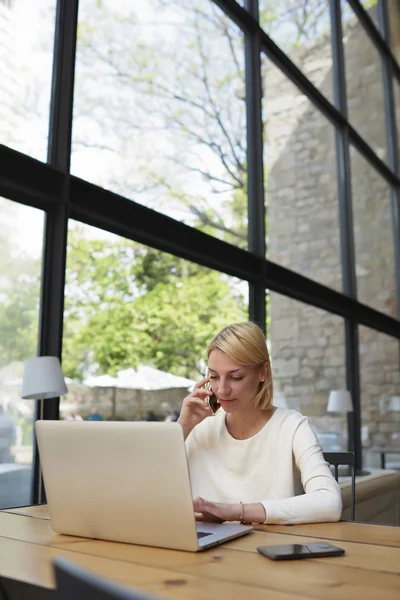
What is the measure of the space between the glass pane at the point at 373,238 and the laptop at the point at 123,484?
6677mm

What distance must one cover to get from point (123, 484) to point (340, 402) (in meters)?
5.24

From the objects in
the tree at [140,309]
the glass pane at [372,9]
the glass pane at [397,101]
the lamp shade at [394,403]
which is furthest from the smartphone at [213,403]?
the glass pane at [397,101]

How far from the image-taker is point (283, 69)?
20.5 ft

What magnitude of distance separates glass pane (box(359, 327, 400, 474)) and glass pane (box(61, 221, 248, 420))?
6.60 ft

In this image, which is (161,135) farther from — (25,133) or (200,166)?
(25,133)

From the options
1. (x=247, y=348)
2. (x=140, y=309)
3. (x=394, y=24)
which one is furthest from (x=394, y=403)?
(x=247, y=348)

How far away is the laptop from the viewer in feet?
3.97

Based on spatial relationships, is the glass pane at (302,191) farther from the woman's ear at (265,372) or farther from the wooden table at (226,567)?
the wooden table at (226,567)

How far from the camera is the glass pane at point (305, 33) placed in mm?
6430

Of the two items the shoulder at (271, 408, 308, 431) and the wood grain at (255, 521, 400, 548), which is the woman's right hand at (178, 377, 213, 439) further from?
the wood grain at (255, 521, 400, 548)

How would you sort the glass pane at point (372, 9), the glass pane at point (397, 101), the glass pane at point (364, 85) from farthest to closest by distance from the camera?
the glass pane at point (397, 101)
the glass pane at point (372, 9)
the glass pane at point (364, 85)

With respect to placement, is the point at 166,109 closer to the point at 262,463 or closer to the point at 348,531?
the point at 262,463

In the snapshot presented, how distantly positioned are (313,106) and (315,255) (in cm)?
170

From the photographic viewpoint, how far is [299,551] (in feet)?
3.86
